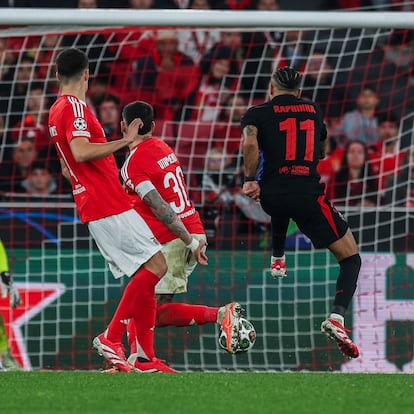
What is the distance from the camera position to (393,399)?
618 centimetres

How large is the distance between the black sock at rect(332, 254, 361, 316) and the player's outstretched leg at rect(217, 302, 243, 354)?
641 millimetres

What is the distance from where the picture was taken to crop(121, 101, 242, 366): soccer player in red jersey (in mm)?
8023

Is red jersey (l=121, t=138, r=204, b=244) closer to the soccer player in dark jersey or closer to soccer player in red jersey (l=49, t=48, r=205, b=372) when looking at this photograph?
soccer player in red jersey (l=49, t=48, r=205, b=372)

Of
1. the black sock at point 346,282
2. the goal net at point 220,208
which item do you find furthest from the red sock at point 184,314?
the goal net at point 220,208

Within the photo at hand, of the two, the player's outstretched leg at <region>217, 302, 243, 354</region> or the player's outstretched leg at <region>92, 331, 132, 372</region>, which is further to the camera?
the player's outstretched leg at <region>217, 302, 243, 354</region>

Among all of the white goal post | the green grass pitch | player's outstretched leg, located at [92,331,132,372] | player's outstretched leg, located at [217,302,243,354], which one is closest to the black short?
player's outstretched leg, located at [217,302,243,354]

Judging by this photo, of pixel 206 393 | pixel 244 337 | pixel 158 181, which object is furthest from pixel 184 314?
pixel 206 393

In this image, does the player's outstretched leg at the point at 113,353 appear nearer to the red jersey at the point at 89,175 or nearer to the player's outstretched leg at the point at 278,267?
the red jersey at the point at 89,175

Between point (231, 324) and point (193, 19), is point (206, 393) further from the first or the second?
point (193, 19)

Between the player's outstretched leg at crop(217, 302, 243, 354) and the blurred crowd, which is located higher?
the blurred crowd

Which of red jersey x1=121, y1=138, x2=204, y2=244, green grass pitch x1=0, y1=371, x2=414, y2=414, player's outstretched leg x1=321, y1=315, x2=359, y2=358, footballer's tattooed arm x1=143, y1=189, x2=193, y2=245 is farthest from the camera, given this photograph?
red jersey x1=121, y1=138, x2=204, y2=244

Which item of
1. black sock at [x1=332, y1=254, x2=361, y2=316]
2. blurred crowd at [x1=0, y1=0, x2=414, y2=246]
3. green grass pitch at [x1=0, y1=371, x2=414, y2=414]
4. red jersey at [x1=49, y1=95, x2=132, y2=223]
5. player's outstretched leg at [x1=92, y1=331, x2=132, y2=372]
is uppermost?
blurred crowd at [x1=0, y1=0, x2=414, y2=246]

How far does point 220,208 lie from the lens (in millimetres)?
10523

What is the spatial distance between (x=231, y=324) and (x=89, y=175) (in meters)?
1.35
